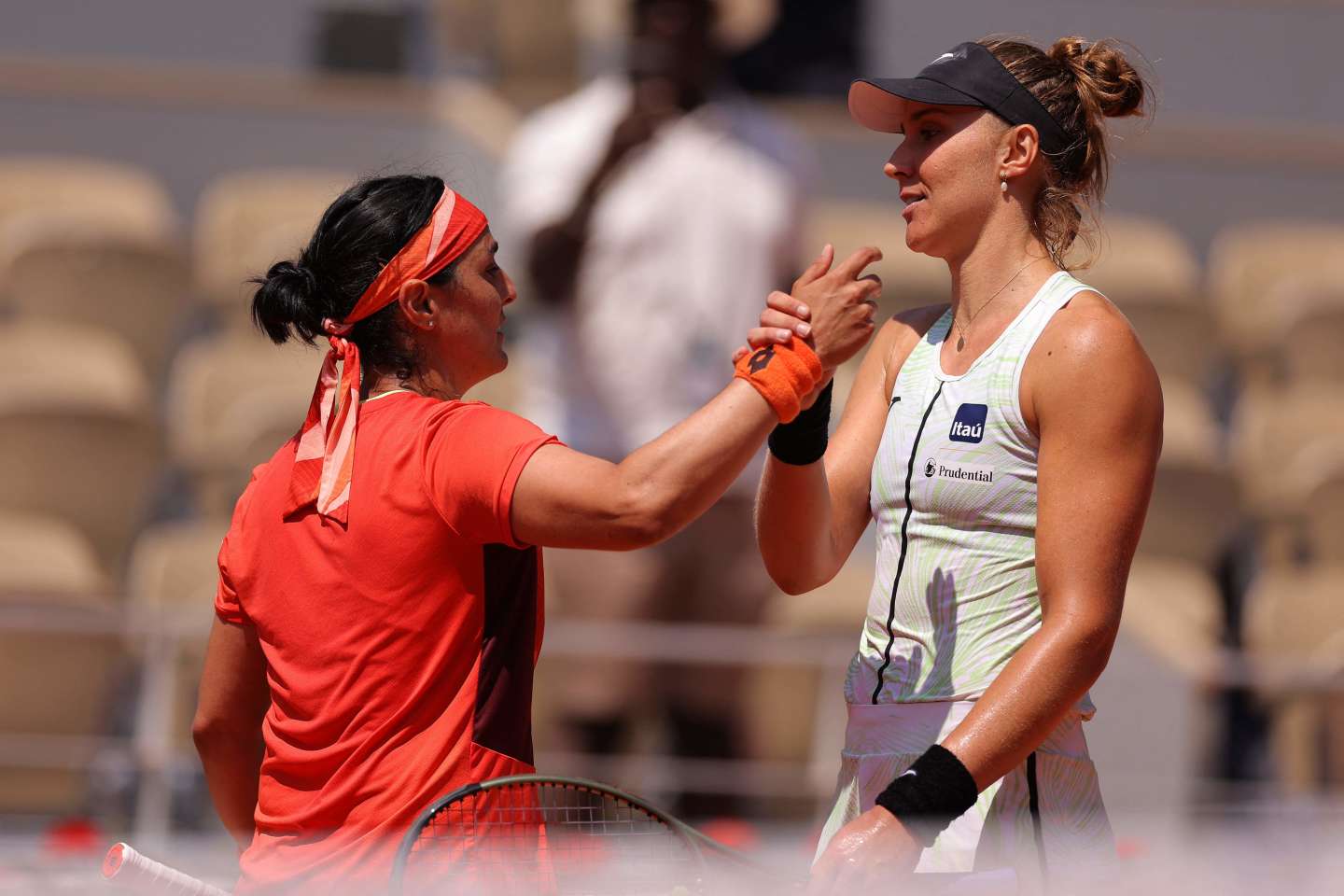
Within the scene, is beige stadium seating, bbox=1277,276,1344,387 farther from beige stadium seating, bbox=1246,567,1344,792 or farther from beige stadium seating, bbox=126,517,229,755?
beige stadium seating, bbox=126,517,229,755

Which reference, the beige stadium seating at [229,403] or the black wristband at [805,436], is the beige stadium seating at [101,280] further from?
the black wristband at [805,436]

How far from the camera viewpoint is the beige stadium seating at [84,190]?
6.54 m

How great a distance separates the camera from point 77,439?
214 inches

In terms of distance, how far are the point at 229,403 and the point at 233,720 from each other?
3.71 m

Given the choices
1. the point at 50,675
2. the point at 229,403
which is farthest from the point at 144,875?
the point at 229,403

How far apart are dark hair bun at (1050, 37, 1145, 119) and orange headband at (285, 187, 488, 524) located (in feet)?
2.44

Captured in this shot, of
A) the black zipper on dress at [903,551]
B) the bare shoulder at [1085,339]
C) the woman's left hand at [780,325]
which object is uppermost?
the bare shoulder at [1085,339]

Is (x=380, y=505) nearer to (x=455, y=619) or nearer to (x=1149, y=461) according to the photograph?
(x=455, y=619)

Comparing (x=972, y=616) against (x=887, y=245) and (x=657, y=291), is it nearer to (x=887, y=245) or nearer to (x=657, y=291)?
(x=657, y=291)

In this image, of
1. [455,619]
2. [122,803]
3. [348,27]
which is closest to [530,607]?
[455,619]

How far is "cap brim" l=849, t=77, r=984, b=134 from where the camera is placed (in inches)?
84.7

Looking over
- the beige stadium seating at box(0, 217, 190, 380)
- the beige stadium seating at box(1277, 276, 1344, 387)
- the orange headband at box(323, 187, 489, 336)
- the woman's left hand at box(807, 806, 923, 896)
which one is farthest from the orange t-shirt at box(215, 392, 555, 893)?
the beige stadium seating at box(1277, 276, 1344, 387)

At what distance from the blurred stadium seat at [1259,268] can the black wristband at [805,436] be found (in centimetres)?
476

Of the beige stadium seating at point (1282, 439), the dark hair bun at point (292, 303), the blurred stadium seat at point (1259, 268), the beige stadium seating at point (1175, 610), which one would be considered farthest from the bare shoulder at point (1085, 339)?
the blurred stadium seat at point (1259, 268)
